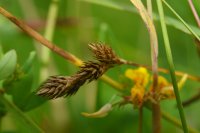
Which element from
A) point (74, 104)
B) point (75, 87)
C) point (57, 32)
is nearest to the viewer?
point (75, 87)

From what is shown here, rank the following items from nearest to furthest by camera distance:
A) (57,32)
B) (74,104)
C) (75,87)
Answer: (75,87), (74,104), (57,32)

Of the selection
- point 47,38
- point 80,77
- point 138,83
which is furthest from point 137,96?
point 47,38

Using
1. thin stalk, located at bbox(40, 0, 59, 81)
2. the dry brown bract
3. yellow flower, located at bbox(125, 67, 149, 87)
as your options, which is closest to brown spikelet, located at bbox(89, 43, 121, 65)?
the dry brown bract

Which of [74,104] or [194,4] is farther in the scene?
[74,104]

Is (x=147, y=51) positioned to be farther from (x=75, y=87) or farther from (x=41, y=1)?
(x=75, y=87)

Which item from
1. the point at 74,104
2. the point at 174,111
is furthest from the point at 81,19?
the point at 174,111

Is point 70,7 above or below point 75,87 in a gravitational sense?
below

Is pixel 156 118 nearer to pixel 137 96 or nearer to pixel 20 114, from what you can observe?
pixel 137 96

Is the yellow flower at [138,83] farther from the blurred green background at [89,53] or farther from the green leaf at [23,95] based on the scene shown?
the green leaf at [23,95]

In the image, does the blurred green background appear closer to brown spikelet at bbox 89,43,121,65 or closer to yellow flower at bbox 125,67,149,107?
yellow flower at bbox 125,67,149,107

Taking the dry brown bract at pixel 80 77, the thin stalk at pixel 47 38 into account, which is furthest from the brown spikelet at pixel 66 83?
the thin stalk at pixel 47 38
